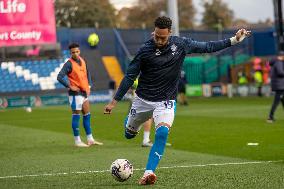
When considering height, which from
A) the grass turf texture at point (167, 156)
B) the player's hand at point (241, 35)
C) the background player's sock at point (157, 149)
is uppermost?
the player's hand at point (241, 35)

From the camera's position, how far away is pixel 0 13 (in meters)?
34.6

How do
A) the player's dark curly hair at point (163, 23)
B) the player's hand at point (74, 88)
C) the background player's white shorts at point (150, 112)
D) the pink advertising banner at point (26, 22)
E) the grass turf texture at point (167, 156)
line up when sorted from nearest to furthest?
the player's dark curly hair at point (163, 23), the grass turf texture at point (167, 156), the background player's white shorts at point (150, 112), the player's hand at point (74, 88), the pink advertising banner at point (26, 22)

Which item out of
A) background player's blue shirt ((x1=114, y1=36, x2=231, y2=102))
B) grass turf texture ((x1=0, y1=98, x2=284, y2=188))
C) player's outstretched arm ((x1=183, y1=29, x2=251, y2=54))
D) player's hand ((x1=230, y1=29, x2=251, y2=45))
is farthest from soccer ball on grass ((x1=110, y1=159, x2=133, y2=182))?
player's hand ((x1=230, y1=29, x2=251, y2=45))

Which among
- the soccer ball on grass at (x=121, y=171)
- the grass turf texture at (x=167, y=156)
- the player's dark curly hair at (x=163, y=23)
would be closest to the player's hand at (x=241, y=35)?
the player's dark curly hair at (x=163, y=23)

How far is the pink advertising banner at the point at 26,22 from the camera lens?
1347 inches

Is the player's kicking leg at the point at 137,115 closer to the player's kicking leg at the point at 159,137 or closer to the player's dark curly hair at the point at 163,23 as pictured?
the player's kicking leg at the point at 159,137

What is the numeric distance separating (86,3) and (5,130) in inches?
2360

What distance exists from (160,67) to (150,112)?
72cm

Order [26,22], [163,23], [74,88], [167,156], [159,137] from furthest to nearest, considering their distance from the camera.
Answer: [26,22], [74,88], [167,156], [159,137], [163,23]

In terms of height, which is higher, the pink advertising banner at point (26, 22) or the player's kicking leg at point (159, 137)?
the pink advertising banner at point (26, 22)

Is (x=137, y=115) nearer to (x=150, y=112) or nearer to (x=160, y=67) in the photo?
(x=150, y=112)

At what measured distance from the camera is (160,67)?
36.7 ft

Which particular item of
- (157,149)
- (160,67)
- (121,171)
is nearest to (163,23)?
(160,67)

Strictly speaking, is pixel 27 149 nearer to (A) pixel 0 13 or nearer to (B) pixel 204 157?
(B) pixel 204 157
